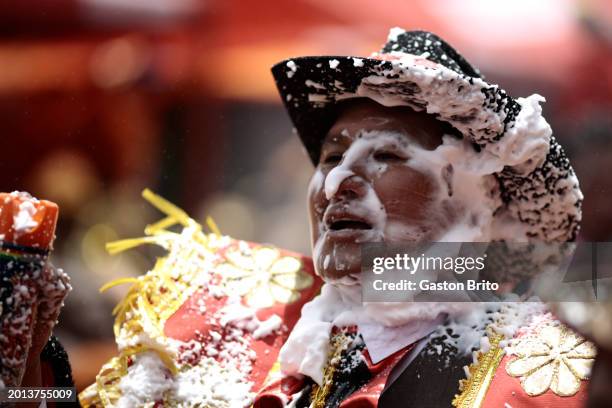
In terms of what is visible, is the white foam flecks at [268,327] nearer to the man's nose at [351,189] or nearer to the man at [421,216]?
the man at [421,216]

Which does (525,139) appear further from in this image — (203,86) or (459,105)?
(203,86)

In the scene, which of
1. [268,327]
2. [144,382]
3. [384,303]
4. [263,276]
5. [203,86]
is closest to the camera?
[384,303]

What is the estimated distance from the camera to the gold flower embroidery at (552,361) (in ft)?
6.11

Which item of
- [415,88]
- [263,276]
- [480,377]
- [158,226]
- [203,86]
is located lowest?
[480,377]

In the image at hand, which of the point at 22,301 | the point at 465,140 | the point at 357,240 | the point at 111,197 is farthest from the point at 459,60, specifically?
the point at 111,197

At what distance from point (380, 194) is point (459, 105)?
0.24 metres

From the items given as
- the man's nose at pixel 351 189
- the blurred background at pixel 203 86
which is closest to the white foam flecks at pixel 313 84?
the man's nose at pixel 351 189

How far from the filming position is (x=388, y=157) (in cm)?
210

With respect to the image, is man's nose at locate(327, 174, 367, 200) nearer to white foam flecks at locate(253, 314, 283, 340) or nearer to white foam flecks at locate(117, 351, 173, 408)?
white foam flecks at locate(253, 314, 283, 340)

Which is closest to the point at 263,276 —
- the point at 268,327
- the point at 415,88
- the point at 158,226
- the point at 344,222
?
the point at 268,327

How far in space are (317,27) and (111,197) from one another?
1.39 metres

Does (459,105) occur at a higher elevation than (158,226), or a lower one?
higher

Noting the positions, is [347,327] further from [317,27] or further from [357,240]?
[317,27]

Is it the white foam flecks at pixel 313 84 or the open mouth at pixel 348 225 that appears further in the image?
the white foam flecks at pixel 313 84
